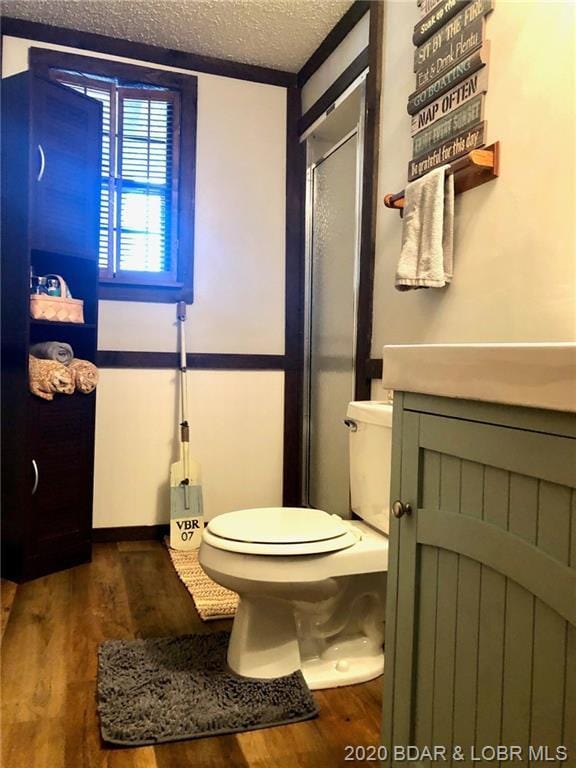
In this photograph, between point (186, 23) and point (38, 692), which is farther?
point (186, 23)

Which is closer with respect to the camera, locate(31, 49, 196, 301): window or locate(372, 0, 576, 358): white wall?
locate(372, 0, 576, 358): white wall

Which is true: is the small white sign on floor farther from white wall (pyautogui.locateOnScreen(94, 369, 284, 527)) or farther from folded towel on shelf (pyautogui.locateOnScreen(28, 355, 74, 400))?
folded towel on shelf (pyautogui.locateOnScreen(28, 355, 74, 400))

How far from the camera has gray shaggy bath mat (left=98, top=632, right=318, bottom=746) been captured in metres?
1.39

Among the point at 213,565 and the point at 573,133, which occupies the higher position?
the point at 573,133

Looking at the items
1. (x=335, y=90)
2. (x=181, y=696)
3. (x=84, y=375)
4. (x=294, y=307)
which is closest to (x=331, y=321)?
(x=294, y=307)

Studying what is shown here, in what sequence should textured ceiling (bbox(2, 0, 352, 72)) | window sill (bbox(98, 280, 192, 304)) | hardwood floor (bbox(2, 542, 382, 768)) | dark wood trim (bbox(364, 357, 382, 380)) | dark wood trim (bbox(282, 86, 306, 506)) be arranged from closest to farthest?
hardwood floor (bbox(2, 542, 382, 768)) → dark wood trim (bbox(364, 357, 382, 380)) → textured ceiling (bbox(2, 0, 352, 72)) → window sill (bbox(98, 280, 192, 304)) → dark wood trim (bbox(282, 86, 306, 506))

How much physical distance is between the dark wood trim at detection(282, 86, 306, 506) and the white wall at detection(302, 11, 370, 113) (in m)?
0.13

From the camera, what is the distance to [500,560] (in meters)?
0.81

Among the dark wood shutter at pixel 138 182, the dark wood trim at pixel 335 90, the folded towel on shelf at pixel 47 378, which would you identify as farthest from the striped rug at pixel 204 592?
the dark wood trim at pixel 335 90

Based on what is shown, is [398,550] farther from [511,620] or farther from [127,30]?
[127,30]

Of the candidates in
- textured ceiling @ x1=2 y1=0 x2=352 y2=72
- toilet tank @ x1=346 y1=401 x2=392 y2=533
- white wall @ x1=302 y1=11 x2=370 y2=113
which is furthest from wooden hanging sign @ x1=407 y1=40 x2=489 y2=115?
toilet tank @ x1=346 y1=401 x2=392 y2=533

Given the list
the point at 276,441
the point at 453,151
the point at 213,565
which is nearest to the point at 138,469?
the point at 276,441

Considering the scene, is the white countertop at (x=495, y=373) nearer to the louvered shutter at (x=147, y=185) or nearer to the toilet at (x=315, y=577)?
the toilet at (x=315, y=577)

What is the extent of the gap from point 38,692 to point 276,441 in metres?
1.73
